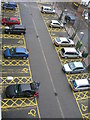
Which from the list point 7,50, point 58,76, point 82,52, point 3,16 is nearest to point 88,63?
point 82,52

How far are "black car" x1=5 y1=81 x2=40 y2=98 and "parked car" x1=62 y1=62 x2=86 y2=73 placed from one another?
22.5ft

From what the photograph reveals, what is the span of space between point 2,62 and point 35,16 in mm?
18460

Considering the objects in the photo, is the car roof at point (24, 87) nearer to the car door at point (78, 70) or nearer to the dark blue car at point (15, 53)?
the dark blue car at point (15, 53)

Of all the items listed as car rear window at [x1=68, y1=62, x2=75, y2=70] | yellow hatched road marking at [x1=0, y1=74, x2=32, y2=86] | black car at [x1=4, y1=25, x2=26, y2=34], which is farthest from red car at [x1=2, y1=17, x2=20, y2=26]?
car rear window at [x1=68, y1=62, x2=75, y2=70]

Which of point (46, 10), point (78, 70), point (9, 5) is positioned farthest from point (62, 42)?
point (9, 5)

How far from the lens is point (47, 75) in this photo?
28938mm

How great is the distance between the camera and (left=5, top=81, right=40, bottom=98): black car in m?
24.3

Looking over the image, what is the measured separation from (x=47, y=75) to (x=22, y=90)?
20.2 feet

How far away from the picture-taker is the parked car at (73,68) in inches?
1156

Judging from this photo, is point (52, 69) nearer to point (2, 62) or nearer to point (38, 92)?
point (38, 92)

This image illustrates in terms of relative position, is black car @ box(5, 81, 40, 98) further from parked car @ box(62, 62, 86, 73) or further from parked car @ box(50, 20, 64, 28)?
parked car @ box(50, 20, 64, 28)

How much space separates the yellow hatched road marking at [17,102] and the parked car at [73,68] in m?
8.20

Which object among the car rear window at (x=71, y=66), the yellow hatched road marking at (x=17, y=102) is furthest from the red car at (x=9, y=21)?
the yellow hatched road marking at (x=17, y=102)

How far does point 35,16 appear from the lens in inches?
1697
